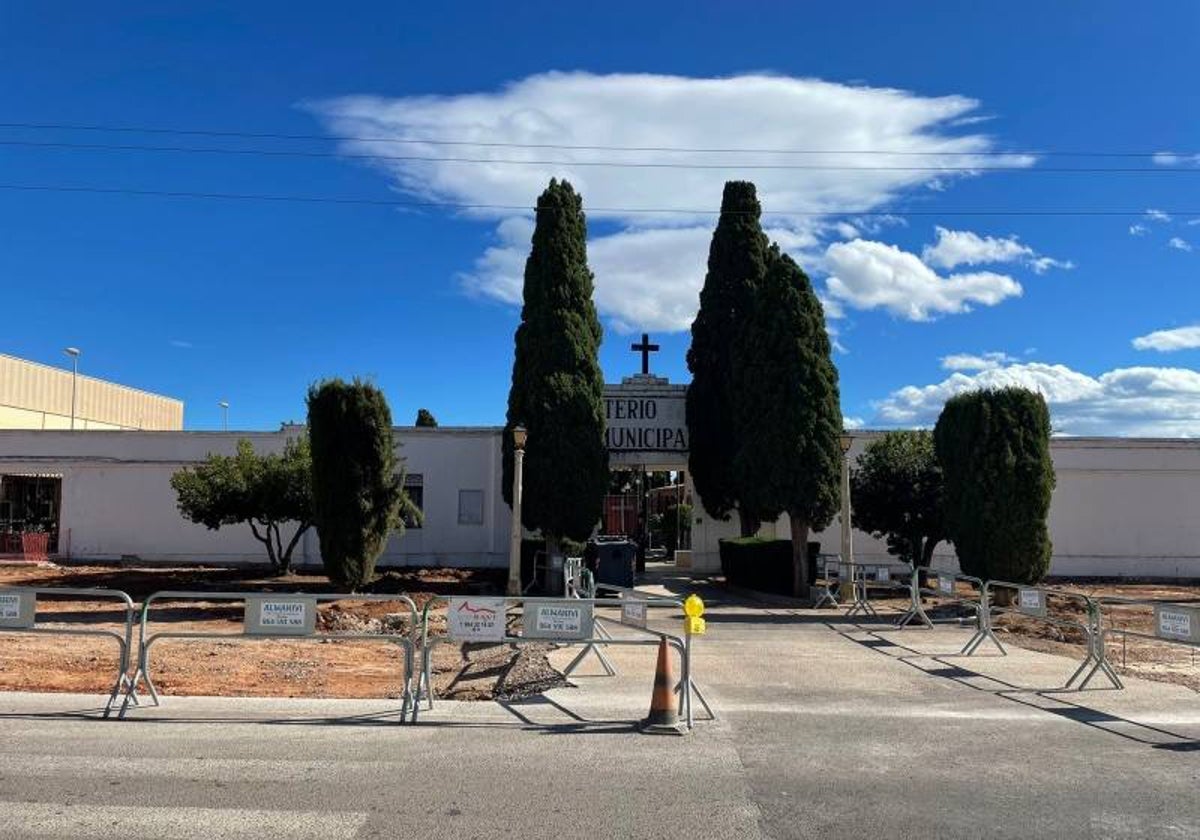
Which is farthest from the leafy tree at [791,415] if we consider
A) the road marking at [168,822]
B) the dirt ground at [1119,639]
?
the road marking at [168,822]

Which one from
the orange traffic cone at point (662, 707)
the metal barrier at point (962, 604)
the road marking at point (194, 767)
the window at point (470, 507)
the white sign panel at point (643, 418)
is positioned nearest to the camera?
the road marking at point (194, 767)

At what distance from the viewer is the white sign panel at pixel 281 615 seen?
354 inches

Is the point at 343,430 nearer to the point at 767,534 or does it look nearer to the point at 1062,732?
the point at 1062,732

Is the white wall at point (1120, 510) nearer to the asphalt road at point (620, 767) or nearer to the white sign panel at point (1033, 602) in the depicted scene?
the white sign panel at point (1033, 602)

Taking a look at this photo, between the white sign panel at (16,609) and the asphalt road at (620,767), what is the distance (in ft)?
2.47

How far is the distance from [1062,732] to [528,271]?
19.5 metres

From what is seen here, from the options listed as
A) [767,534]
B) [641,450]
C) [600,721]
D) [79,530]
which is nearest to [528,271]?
[641,450]

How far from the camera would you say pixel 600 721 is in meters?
8.59

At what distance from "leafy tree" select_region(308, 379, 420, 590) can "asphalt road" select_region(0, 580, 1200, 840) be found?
8689mm

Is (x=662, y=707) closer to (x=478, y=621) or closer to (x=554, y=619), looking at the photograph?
(x=554, y=619)

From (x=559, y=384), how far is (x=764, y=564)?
6835 mm

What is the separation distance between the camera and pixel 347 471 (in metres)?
18.2

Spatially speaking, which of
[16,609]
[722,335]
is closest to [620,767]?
[16,609]

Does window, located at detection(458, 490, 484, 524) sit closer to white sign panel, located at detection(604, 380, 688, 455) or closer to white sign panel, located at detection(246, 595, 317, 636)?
white sign panel, located at detection(604, 380, 688, 455)
